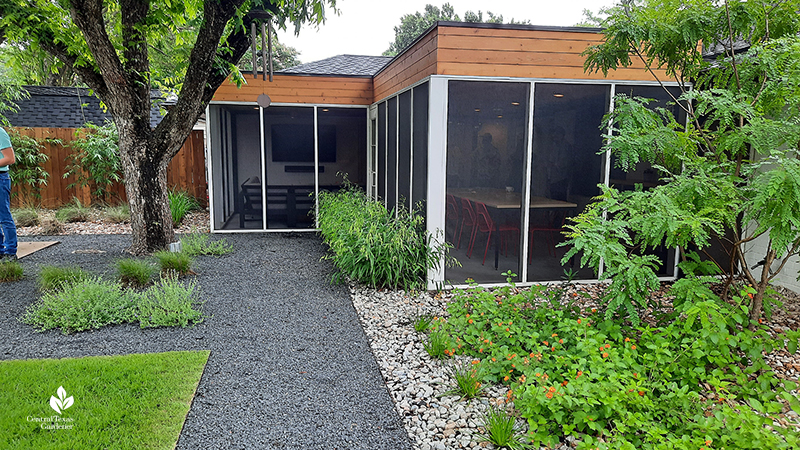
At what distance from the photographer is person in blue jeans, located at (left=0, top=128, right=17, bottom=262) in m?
5.66

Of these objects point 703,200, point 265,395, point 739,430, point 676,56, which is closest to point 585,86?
point 676,56

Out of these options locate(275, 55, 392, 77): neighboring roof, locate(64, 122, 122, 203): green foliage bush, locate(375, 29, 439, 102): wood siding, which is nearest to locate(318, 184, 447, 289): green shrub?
locate(375, 29, 439, 102): wood siding

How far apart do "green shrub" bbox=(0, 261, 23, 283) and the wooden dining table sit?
4.79m

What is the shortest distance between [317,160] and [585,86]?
484 centimetres

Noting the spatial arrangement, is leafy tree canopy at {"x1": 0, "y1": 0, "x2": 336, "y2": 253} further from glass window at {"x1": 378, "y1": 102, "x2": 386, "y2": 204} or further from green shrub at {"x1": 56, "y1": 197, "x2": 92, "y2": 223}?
green shrub at {"x1": 56, "y1": 197, "x2": 92, "y2": 223}

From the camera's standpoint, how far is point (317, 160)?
28.0 ft

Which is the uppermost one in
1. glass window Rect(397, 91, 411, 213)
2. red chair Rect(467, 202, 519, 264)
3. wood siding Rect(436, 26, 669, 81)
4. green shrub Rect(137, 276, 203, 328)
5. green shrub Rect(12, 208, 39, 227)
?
wood siding Rect(436, 26, 669, 81)

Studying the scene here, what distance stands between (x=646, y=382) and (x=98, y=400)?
3.06 metres

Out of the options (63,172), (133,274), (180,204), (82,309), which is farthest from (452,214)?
(63,172)

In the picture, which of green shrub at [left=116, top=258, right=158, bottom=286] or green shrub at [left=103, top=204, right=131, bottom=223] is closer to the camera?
green shrub at [left=116, top=258, right=158, bottom=286]

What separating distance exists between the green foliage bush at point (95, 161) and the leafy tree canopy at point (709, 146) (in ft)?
31.4

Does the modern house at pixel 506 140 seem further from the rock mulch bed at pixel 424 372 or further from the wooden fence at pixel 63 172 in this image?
the wooden fence at pixel 63 172

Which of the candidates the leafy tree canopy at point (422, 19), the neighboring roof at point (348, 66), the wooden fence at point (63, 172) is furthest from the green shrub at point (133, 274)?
the leafy tree canopy at point (422, 19)

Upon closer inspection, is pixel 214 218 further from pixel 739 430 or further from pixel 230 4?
pixel 739 430
